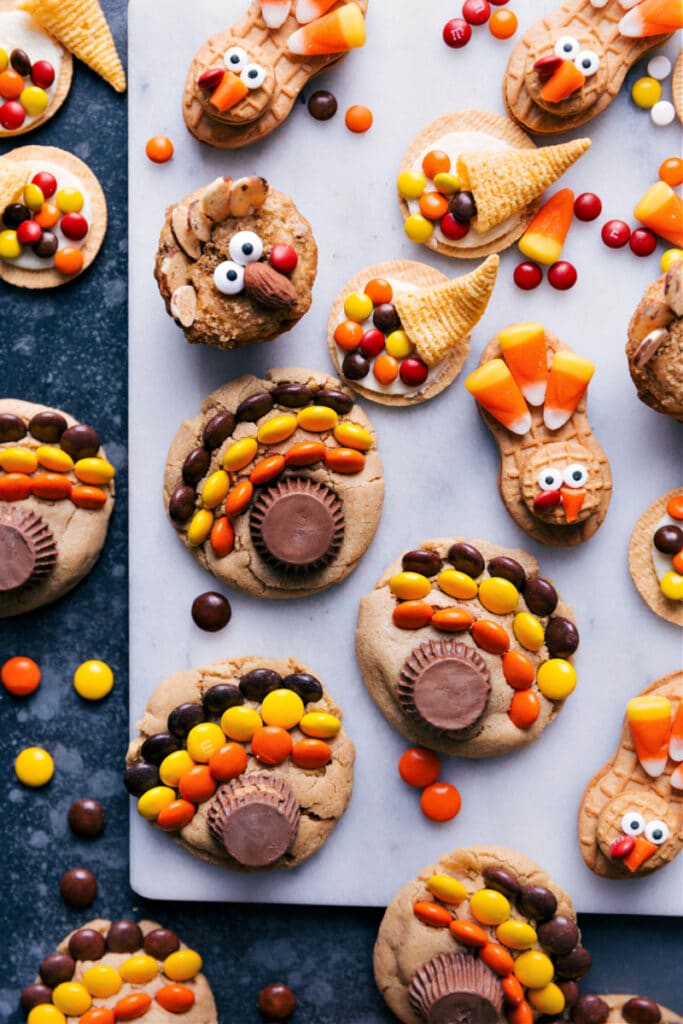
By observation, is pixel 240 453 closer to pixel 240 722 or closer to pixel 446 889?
pixel 240 722

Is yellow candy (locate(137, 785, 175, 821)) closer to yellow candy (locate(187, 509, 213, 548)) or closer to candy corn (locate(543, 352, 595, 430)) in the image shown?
yellow candy (locate(187, 509, 213, 548))

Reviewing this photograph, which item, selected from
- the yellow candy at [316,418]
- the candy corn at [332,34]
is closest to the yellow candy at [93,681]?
the yellow candy at [316,418]

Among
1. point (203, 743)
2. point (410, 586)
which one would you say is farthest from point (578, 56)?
point (203, 743)

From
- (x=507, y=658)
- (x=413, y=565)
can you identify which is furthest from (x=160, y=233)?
(x=507, y=658)

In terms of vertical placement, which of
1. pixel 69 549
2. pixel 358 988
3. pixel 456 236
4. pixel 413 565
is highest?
pixel 456 236

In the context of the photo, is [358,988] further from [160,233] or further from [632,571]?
[160,233]

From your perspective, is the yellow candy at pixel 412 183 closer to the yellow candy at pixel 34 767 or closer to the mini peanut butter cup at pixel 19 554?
the mini peanut butter cup at pixel 19 554
